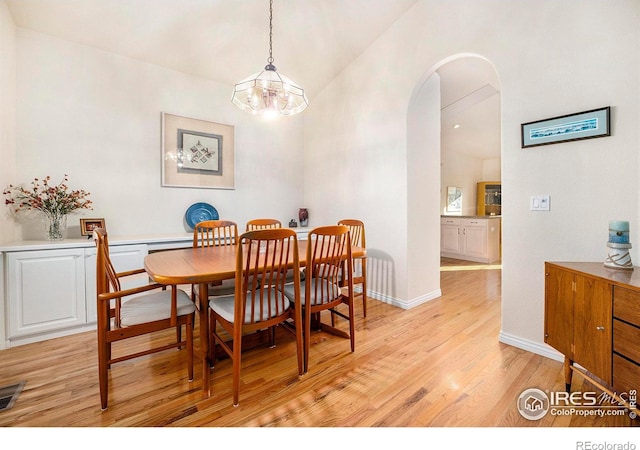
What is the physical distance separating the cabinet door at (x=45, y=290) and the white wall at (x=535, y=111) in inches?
121

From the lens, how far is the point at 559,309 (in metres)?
1.65

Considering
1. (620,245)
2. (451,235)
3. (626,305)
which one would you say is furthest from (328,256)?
(451,235)

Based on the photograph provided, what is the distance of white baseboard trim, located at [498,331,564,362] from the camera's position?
1.95 meters

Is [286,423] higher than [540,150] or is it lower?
lower

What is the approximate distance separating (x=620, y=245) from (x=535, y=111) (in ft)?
3.52

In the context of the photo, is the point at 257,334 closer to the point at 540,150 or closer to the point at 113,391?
the point at 113,391

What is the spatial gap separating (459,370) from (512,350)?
60 cm

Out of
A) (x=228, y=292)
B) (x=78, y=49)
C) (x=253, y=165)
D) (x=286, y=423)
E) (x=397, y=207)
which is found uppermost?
(x=78, y=49)

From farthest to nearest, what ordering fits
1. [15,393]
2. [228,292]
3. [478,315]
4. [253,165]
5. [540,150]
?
[253,165]
[478,315]
[228,292]
[540,150]
[15,393]

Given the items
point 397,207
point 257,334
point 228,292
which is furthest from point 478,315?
point 228,292

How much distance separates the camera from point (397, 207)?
305 cm

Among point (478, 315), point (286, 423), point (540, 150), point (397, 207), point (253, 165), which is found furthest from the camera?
point (253, 165)

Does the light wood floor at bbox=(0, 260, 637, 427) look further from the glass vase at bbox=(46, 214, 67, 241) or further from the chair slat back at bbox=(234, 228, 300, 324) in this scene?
the glass vase at bbox=(46, 214, 67, 241)

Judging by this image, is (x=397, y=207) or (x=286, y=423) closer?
(x=286, y=423)
